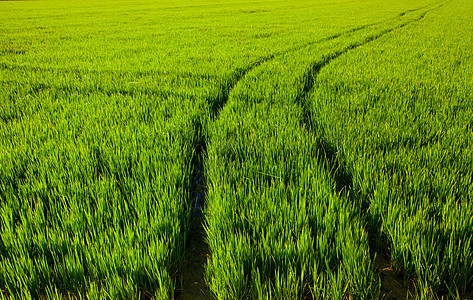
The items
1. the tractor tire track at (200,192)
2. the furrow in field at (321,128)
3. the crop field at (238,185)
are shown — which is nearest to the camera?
the crop field at (238,185)

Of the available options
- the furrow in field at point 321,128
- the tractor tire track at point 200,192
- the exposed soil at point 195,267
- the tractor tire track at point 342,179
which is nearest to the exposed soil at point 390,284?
the tractor tire track at point 342,179

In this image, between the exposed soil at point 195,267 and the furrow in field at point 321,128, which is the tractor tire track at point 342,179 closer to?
the furrow in field at point 321,128

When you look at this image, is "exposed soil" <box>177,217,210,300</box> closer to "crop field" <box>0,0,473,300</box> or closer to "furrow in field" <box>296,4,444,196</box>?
"crop field" <box>0,0,473,300</box>

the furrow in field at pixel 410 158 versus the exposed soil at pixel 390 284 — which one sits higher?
the furrow in field at pixel 410 158

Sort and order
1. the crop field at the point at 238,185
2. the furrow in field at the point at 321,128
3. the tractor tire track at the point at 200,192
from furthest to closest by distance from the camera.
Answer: the furrow in field at the point at 321,128 → the tractor tire track at the point at 200,192 → the crop field at the point at 238,185

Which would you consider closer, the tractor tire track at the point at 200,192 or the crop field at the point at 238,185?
the crop field at the point at 238,185

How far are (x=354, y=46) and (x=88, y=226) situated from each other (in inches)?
246

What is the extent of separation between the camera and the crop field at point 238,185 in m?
0.94

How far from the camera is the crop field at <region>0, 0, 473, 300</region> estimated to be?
0.94 m

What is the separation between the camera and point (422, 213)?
1136 mm

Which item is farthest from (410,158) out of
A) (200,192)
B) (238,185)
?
(200,192)

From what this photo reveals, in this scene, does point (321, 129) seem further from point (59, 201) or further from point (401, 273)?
point (59, 201)

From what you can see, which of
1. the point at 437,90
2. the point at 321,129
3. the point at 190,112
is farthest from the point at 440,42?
the point at 190,112

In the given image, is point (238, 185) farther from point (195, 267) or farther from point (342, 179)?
point (342, 179)
